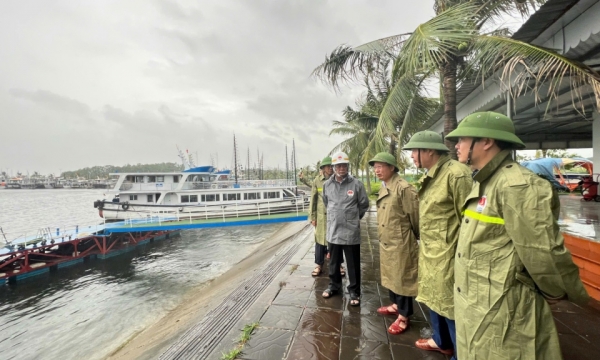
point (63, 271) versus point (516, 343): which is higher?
point (516, 343)

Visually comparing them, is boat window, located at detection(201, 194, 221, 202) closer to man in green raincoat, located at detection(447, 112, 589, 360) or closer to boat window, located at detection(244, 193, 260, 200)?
boat window, located at detection(244, 193, 260, 200)

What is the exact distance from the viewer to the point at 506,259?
4.07 feet

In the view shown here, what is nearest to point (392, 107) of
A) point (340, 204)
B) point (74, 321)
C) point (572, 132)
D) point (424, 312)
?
point (340, 204)

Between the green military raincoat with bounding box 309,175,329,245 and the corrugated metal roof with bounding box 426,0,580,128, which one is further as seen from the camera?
the green military raincoat with bounding box 309,175,329,245

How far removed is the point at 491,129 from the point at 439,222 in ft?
2.82

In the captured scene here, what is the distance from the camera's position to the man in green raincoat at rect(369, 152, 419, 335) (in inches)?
99.6

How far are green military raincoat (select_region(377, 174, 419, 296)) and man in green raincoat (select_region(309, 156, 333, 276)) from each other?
1.71 metres

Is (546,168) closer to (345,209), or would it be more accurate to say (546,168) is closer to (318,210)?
(318,210)

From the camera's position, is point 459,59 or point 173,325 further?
point 173,325

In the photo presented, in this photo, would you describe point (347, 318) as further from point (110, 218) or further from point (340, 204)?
point (110, 218)

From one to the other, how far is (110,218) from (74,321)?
957 cm

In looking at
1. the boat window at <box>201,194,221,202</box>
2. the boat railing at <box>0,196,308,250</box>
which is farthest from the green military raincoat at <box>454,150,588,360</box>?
the boat window at <box>201,194,221,202</box>

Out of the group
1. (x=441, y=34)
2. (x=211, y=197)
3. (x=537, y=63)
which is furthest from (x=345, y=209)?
(x=211, y=197)

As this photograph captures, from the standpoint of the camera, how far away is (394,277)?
8.46 feet
